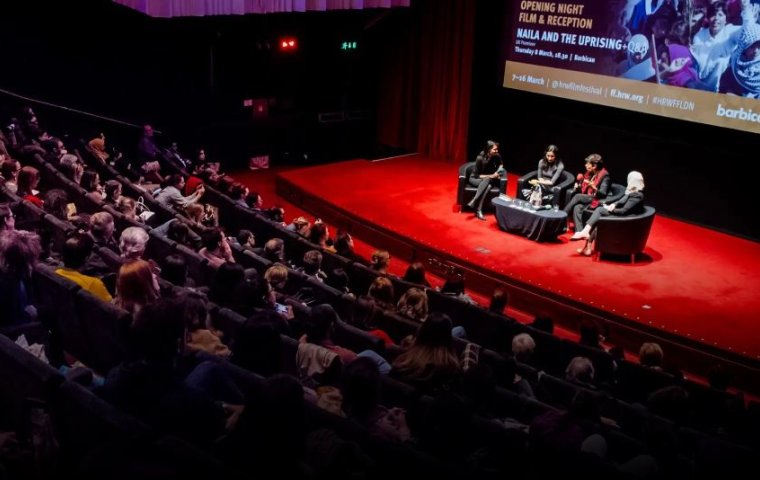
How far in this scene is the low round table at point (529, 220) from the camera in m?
7.80

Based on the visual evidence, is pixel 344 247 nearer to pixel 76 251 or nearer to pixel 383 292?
pixel 383 292

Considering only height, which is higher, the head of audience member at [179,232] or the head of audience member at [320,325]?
the head of audience member at [320,325]

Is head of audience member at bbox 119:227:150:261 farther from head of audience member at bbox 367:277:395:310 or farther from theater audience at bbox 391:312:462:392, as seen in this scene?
theater audience at bbox 391:312:462:392

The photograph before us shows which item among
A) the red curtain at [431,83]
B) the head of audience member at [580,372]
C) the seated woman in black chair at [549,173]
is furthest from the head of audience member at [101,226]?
the red curtain at [431,83]

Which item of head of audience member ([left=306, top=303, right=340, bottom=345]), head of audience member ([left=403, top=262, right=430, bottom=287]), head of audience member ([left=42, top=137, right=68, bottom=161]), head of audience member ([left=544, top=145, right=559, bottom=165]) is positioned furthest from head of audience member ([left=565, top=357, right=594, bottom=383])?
head of audience member ([left=42, top=137, right=68, bottom=161])

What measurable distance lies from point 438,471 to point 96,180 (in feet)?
15.3

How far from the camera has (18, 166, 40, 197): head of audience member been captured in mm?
5758

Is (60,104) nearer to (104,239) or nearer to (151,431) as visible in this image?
(104,239)

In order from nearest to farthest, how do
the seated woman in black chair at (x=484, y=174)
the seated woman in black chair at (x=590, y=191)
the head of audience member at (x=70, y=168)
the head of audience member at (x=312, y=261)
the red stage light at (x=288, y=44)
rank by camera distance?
the head of audience member at (x=312, y=261)
the head of audience member at (x=70, y=168)
the seated woman in black chair at (x=590, y=191)
the seated woman in black chair at (x=484, y=174)
the red stage light at (x=288, y=44)

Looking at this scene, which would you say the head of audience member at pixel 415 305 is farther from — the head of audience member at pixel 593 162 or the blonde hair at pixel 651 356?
the head of audience member at pixel 593 162

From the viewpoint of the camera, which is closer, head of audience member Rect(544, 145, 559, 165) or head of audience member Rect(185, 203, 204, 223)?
head of audience member Rect(185, 203, 204, 223)

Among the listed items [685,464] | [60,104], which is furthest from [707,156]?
[60,104]

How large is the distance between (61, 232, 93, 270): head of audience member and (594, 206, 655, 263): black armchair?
4.88 m

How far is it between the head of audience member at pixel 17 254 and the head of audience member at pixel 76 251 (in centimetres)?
16
